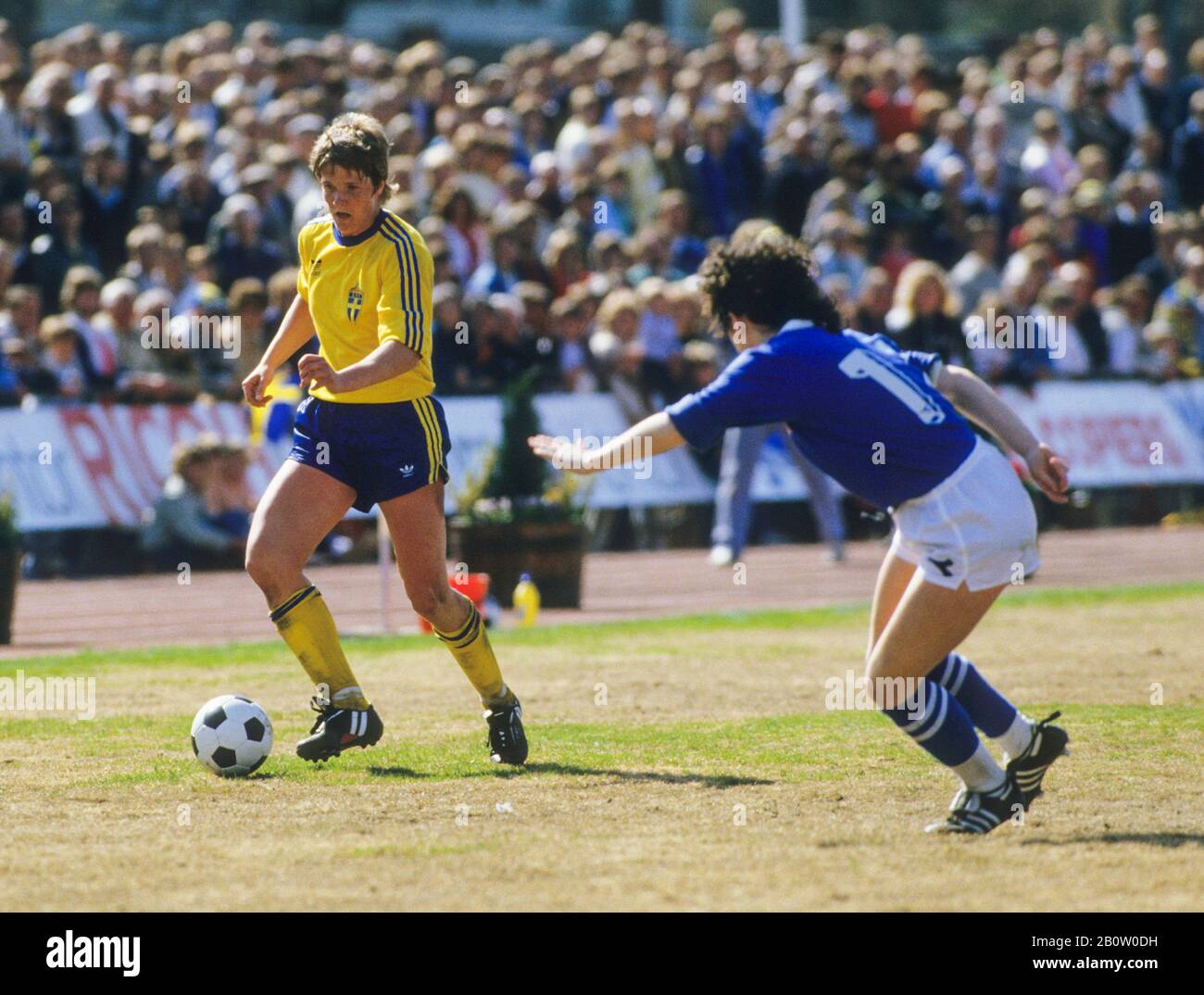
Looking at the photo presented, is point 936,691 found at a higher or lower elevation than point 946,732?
higher

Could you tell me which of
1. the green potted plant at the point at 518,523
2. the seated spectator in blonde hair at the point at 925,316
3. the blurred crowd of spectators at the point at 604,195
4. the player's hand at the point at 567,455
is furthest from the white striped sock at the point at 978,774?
the seated spectator in blonde hair at the point at 925,316

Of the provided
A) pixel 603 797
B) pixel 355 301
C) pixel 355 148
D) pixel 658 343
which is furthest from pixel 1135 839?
pixel 658 343

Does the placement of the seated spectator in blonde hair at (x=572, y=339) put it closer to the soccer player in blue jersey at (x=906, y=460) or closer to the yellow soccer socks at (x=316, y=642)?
the yellow soccer socks at (x=316, y=642)

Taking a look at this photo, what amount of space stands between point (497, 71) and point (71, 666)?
1193cm

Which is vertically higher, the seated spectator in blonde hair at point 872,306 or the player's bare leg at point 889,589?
the seated spectator in blonde hair at point 872,306

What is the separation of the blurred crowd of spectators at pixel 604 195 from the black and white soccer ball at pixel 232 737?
29.5 feet

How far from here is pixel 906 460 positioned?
6734 mm

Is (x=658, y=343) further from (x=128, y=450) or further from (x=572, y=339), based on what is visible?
(x=128, y=450)

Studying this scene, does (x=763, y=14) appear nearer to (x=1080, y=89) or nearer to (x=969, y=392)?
(x=1080, y=89)

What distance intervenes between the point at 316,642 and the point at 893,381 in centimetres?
272

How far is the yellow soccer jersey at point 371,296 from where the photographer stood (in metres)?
7.93

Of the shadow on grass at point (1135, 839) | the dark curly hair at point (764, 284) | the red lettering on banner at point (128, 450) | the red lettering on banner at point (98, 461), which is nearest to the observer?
the shadow on grass at point (1135, 839)

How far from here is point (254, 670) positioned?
1150 cm

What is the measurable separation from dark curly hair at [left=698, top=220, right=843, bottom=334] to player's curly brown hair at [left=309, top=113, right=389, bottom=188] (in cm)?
166
